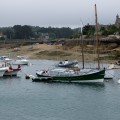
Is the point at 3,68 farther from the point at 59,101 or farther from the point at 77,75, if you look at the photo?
the point at 59,101

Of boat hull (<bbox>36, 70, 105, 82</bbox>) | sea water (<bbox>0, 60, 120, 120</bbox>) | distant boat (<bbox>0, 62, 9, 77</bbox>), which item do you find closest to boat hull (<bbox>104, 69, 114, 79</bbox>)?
sea water (<bbox>0, 60, 120, 120</bbox>)

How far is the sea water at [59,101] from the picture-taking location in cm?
5816

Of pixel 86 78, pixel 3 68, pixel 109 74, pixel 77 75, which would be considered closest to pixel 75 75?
pixel 77 75

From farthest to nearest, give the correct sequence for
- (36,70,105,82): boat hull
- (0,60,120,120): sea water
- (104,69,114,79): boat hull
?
(104,69,114,79): boat hull
(36,70,105,82): boat hull
(0,60,120,120): sea water

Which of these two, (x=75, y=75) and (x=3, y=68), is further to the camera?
(x=3, y=68)

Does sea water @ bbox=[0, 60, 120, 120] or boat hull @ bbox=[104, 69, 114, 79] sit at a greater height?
boat hull @ bbox=[104, 69, 114, 79]

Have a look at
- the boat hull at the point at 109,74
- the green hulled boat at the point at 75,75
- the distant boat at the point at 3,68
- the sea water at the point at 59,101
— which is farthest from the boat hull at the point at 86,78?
the distant boat at the point at 3,68

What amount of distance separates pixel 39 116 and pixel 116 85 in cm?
3057

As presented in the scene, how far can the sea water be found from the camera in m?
58.2

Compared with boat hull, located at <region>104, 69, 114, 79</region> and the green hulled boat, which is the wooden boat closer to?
the green hulled boat

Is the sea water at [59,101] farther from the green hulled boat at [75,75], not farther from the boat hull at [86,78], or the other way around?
the green hulled boat at [75,75]

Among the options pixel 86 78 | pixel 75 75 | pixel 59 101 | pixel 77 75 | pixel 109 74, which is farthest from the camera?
pixel 109 74

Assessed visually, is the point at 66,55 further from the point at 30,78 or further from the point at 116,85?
the point at 116,85

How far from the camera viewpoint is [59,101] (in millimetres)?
68250
